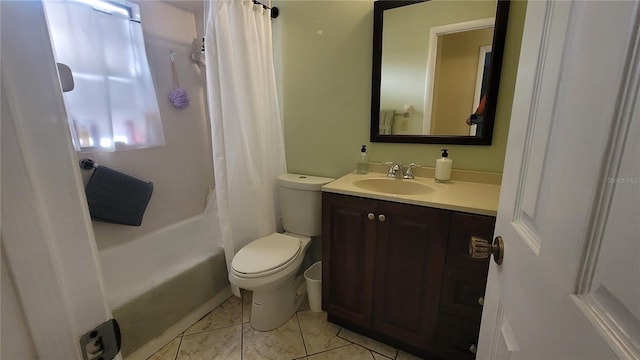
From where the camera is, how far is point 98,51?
61.6 inches

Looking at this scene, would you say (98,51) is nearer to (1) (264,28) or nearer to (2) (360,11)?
(1) (264,28)

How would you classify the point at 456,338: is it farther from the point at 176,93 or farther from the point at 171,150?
the point at 176,93

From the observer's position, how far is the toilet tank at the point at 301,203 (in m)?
1.73

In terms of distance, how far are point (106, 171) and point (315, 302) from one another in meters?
1.56

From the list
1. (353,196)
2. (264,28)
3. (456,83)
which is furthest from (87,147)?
(456,83)

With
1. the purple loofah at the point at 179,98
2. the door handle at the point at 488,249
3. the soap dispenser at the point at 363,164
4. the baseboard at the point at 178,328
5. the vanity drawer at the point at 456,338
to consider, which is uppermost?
the purple loofah at the point at 179,98

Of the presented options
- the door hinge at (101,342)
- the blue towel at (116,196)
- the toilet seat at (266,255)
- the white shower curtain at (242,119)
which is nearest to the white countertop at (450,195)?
the toilet seat at (266,255)

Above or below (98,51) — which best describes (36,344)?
below

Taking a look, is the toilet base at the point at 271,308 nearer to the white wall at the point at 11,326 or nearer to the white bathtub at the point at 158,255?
the white bathtub at the point at 158,255

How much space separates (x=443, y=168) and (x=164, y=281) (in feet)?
5.46

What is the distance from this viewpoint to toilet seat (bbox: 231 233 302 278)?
1462 millimetres

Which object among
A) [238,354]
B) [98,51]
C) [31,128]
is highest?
[98,51]

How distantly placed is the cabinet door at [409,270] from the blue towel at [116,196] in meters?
1.61

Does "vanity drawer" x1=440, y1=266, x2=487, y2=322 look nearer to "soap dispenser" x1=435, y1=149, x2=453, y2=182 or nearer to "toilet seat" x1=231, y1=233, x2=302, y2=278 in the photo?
"soap dispenser" x1=435, y1=149, x2=453, y2=182
